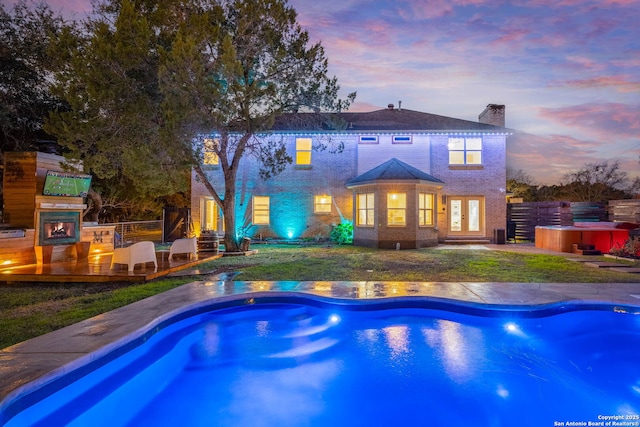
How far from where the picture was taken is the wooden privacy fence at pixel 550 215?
16500 millimetres

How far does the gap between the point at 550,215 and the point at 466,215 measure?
3.73 meters

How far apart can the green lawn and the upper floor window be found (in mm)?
3070

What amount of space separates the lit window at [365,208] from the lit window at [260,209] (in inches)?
197

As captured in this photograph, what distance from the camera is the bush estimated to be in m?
17.3

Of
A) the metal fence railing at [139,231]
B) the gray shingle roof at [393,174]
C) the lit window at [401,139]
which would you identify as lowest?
the metal fence railing at [139,231]

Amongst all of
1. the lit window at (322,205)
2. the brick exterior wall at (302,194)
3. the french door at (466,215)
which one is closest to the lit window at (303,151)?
the brick exterior wall at (302,194)

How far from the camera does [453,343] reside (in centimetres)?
535

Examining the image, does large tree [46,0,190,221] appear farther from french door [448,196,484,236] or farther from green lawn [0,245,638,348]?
french door [448,196,484,236]

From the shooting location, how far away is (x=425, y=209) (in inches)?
645

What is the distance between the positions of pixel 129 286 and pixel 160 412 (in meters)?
4.37

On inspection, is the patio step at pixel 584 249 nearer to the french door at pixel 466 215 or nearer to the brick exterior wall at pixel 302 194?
the french door at pixel 466 215

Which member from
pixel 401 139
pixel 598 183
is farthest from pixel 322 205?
pixel 598 183

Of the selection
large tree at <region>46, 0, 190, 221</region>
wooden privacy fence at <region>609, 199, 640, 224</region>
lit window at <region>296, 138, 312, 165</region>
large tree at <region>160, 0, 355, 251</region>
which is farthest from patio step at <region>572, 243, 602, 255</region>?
large tree at <region>46, 0, 190, 221</region>

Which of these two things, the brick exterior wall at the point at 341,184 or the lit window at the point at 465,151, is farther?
the lit window at the point at 465,151
